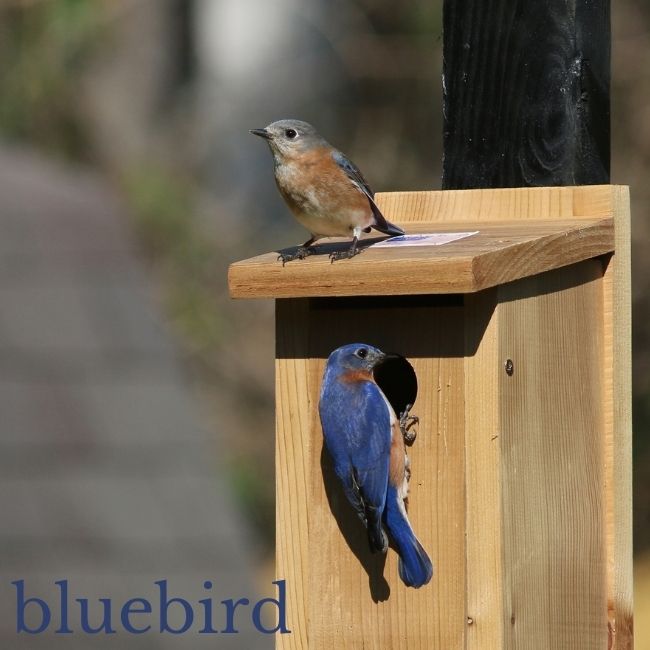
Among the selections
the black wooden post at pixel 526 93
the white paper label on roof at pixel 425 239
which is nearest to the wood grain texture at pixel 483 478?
the white paper label on roof at pixel 425 239

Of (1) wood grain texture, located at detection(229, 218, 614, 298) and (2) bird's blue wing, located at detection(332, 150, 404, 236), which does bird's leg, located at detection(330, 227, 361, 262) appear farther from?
(2) bird's blue wing, located at detection(332, 150, 404, 236)

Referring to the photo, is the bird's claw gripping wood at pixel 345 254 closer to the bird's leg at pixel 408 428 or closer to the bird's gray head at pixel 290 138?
the bird's leg at pixel 408 428

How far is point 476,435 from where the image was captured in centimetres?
260

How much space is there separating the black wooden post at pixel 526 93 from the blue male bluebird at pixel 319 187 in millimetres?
299

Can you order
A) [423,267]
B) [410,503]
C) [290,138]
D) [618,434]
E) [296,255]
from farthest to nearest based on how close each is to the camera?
[290,138]
[618,434]
[296,255]
[410,503]
[423,267]

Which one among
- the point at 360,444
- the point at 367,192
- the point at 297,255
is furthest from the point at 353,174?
the point at 360,444

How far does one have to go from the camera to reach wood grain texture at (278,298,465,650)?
2.64 m

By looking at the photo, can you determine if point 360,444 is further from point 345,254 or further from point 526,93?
point 526,93

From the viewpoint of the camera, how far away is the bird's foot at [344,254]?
2.68m

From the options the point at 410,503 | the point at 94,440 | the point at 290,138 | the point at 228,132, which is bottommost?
the point at 94,440

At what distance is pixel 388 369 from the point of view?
3.16 meters

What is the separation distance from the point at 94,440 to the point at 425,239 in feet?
11.7

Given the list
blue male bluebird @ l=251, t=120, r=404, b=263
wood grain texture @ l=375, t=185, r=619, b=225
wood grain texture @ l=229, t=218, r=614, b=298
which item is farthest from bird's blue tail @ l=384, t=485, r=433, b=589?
wood grain texture @ l=375, t=185, r=619, b=225

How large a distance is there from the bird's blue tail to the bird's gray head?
1054mm
